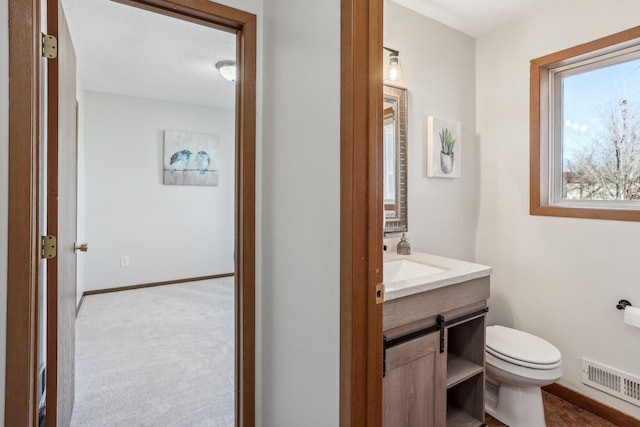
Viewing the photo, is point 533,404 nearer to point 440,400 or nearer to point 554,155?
point 440,400

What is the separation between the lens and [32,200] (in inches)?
43.5

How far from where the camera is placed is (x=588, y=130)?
6.91 ft

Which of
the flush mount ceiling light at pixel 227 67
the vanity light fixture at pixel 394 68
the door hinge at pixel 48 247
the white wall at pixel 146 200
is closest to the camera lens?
the door hinge at pixel 48 247

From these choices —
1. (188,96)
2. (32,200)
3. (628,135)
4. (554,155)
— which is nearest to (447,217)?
→ (554,155)

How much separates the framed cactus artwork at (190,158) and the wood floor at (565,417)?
421cm

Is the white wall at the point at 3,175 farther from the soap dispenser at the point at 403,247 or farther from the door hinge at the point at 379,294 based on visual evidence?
the soap dispenser at the point at 403,247

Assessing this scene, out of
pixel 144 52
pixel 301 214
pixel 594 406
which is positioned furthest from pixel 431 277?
pixel 144 52

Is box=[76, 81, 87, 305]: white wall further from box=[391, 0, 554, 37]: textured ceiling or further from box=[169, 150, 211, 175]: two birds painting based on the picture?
box=[391, 0, 554, 37]: textured ceiling

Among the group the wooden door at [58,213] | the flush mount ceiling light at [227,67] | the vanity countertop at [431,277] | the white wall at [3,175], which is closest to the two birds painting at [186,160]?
the flush mount ceiling light at [227,67]

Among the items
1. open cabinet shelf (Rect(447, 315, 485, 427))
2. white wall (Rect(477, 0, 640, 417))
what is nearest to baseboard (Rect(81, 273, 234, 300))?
white wall (Rect(477, 0, 640, 417))

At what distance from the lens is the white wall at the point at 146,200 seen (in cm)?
409

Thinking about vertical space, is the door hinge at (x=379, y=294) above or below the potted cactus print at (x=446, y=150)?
below

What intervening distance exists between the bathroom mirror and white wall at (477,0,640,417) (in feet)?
2.50

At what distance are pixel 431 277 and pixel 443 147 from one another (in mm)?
1138
